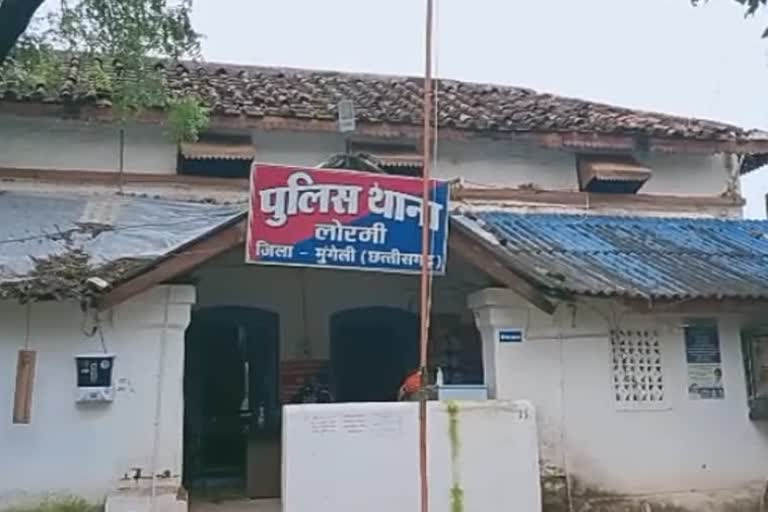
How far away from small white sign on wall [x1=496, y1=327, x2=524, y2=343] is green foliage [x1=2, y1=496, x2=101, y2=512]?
421 centimetres

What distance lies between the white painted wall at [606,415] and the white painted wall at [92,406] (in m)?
3.28

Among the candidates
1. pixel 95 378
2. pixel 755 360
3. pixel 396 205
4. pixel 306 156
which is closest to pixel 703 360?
pixel 755 360

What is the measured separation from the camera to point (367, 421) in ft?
26.7

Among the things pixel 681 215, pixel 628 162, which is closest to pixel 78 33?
pixel 628 162

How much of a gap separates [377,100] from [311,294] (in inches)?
111

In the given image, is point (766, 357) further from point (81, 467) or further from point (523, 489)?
point (81, 467)

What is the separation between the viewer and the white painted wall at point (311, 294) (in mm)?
10789

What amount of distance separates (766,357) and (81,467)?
24.1ft

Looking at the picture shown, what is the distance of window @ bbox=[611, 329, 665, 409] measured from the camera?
9.13 metres

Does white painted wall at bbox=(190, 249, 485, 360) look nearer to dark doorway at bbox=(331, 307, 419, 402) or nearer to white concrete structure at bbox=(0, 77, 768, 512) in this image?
white concrete structure at bbox=(0, 77, 768, 512)

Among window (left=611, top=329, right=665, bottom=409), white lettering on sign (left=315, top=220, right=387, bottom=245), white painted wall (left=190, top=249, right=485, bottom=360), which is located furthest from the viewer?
white painted wall (left=190, top=249, right=485, bottom=360)

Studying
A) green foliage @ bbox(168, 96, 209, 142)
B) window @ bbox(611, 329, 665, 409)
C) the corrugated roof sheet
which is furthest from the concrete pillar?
window @ bbox(611, 329, 665, 409)

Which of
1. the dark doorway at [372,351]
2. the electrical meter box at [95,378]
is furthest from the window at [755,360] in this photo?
the electrical meter box at [95,378]

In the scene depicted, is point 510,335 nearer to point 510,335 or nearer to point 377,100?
point 510,335
